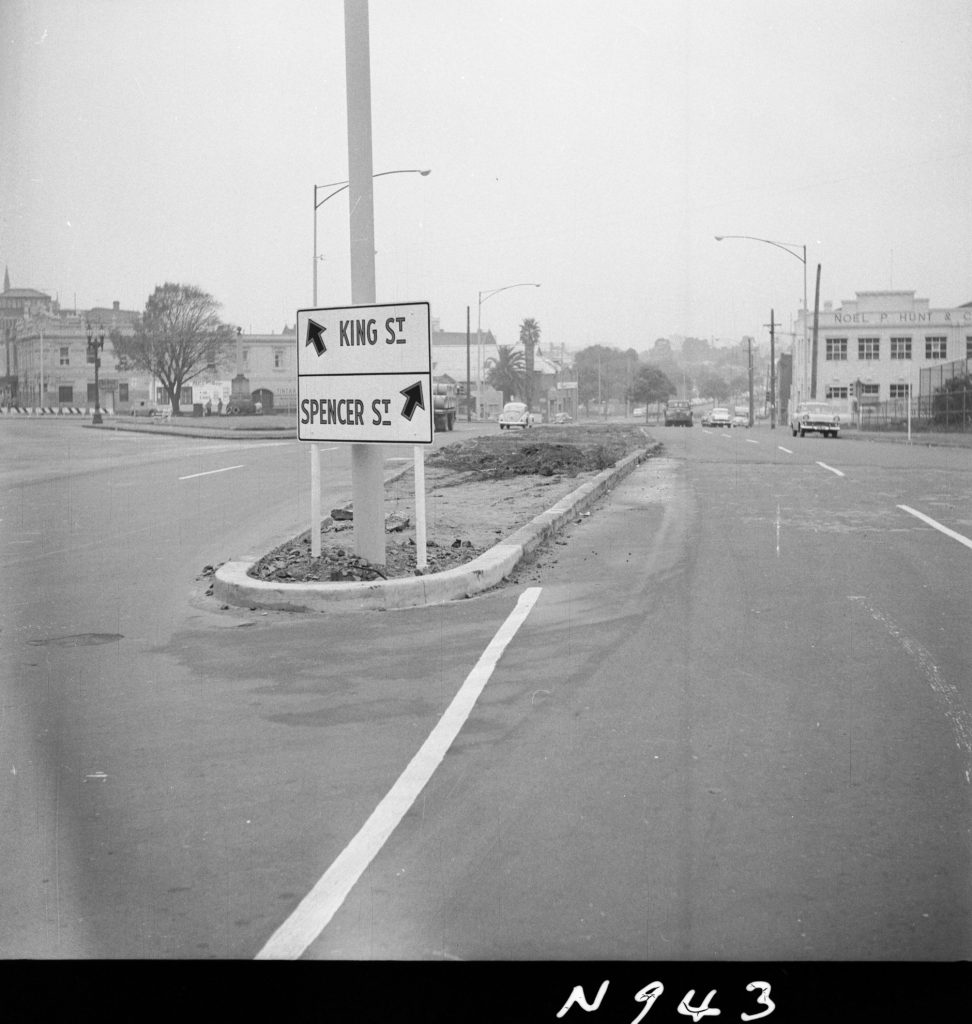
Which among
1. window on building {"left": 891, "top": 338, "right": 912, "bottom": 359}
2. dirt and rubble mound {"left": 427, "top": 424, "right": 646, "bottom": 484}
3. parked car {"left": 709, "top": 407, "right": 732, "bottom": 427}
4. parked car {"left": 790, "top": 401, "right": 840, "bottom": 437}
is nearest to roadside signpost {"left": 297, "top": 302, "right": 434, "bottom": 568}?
dirt and rubble mound {"left": 427, "top": 424, "right": 646, "bottom": 484}

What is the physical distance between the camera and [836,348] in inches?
3516

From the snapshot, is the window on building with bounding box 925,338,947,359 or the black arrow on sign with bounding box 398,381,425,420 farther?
the window on building with bounding box 925,338,947,359

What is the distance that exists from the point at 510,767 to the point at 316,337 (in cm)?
548

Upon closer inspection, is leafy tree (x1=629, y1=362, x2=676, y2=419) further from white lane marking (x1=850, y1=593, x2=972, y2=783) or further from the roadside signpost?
white lane marking (x1=850, y1=593, x2=972, y2=783)

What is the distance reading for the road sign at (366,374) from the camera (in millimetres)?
9281

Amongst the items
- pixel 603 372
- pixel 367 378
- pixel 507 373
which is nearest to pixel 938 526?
pixel 367 378

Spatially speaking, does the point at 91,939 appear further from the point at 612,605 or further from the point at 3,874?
the point at 612,605

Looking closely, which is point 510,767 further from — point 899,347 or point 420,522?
point 899,347

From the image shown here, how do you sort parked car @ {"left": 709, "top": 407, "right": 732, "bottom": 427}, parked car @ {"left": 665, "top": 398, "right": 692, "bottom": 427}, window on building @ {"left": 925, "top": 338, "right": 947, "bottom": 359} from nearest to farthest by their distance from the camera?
parked car @ {"left": 665, "top": 398, "right": 692, "bottom": 427}
parked car @ {"left": 709, "top": 407, "right": 732, "bottom": 427}
window on building @ {"left": 925, "top": 338, "right": 947, "bottom": 359}

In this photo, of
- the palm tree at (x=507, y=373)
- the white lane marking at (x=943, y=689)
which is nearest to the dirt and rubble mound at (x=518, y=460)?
the white lane marking at (x=943, y=689)

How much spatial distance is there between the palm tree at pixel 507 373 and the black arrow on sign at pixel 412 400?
10710cm

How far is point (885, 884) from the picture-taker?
3912 mm

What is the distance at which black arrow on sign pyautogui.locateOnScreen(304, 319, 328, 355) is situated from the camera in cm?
971
